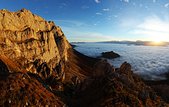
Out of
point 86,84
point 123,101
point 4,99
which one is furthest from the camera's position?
point 86,84

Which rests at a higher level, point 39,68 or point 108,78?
point 108,78

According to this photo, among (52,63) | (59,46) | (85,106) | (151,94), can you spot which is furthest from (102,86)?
(59,46)

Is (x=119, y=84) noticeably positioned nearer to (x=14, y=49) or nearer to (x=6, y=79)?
(x=6, y=79)

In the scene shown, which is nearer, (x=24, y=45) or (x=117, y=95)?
(x=117, y=95)

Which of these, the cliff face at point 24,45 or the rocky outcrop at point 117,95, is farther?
the cliff face at point 24,45

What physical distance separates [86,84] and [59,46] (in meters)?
111

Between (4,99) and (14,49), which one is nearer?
(4,99)

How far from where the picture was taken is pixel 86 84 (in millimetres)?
49844

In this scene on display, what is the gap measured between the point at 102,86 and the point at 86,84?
363 inches

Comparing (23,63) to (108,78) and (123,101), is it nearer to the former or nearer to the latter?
(108,78)

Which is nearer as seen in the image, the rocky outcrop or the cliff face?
the rocky outcrop

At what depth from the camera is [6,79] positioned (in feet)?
107

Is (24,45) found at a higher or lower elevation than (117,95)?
higher

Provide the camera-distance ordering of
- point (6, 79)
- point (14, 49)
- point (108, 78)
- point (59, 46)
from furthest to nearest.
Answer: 1. point (59, 46)
2. point (14, 49)
3. point (108, 78)
4. point (6, 79)
